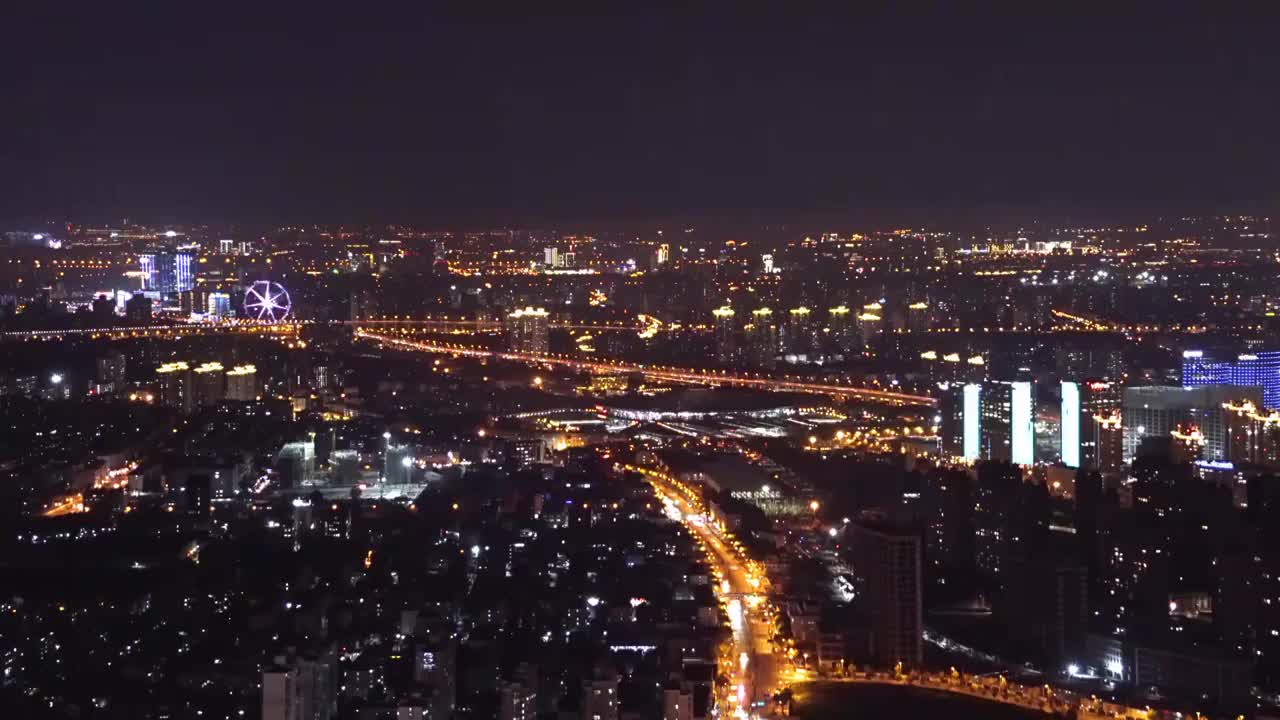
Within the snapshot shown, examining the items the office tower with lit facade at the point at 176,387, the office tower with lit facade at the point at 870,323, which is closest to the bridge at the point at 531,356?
the office tower with lit facade at the point at 870,323

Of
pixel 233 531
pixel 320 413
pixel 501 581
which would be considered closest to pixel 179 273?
pixel 320 413

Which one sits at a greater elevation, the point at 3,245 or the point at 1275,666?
the point at 3,245

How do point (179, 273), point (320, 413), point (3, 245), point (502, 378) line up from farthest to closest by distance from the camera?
point (179, 273) → point (3, 245) → point (502, 378) → point (320, 413)

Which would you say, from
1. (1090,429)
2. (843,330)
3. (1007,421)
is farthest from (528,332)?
(1090,429)

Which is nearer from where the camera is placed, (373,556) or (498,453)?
(373,556)

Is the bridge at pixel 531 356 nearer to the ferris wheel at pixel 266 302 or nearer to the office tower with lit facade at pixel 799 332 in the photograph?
the ferris wheel at pixel 266 302

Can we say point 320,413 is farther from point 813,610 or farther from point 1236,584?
point 1236,584

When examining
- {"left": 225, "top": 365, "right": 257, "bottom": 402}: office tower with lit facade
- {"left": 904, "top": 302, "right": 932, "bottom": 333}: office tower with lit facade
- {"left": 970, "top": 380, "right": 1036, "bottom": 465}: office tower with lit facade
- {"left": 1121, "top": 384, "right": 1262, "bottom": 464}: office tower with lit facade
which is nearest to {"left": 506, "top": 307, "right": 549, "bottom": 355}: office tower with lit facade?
{"left": 904, "top": 302, "right": 932, "bottom": 333}: office tower with lit facade
